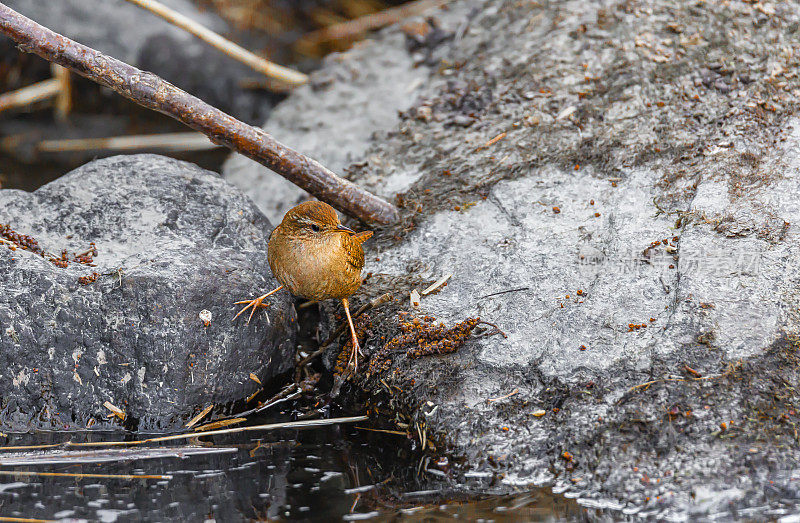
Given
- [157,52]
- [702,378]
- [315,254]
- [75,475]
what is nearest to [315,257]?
[315,254]

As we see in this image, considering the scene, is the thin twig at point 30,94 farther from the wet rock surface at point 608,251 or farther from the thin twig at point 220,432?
the thin twig at point 220,432

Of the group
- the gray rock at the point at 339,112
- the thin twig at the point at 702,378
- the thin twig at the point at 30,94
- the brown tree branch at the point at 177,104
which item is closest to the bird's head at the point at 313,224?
the brown tree branch at the point at 177,104

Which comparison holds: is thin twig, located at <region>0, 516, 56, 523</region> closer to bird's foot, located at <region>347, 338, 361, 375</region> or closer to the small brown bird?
the small brown bird

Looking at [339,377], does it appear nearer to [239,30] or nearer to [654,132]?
[654,132]

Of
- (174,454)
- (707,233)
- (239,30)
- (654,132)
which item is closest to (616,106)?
(654,132)

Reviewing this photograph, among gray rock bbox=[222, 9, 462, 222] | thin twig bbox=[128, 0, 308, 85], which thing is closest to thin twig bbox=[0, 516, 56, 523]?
gray rock bbox=[222, 9, 462, 222]

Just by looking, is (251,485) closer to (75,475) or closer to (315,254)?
(75,475)
